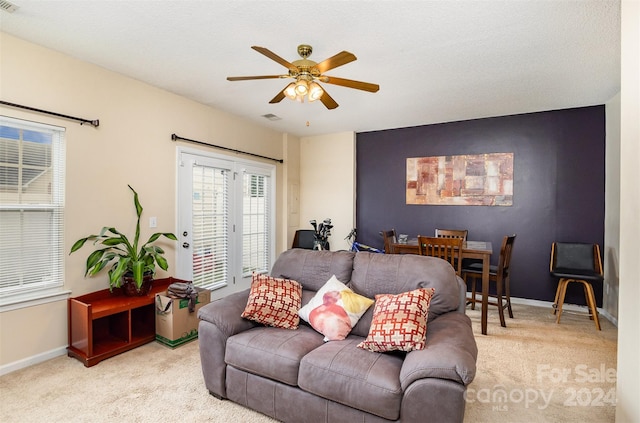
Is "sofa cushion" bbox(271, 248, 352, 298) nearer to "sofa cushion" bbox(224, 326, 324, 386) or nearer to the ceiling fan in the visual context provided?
"sofa cushion" bbox(224, 326, 324, 386)

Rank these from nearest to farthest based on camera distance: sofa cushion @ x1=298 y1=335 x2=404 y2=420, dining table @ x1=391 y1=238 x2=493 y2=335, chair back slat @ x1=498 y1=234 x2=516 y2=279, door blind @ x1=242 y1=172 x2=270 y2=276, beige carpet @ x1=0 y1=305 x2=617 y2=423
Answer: sofa cushion @ x1=298 y1=335 x2=404 y2=420 < beige carpet @ x1=0 y1=305 x2=617 y2=423 < dining table @ x1=391 y1=238 x2=493 y2=335 < chair back slat @ x1=498 y1=234 x2=516 y2=279 < door blind @ x1=242 y1=172 x2=270 y2=276

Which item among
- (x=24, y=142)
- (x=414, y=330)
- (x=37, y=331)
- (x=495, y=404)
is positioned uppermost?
(x=24, y=142)

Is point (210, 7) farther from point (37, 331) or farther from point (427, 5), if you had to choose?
point (37, 331)

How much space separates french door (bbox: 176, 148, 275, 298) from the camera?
4031 mm

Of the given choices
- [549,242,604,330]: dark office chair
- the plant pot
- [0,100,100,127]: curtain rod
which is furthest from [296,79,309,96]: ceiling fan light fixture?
[549,242,604,330]: dark office chair

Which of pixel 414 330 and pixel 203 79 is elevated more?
pixel 203 79

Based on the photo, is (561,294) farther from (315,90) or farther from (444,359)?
(315,90)

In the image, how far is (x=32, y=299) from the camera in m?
2.69

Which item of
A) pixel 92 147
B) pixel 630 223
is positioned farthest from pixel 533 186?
pixel 92 147

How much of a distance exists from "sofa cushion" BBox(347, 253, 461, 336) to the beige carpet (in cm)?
74

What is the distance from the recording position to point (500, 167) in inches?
182

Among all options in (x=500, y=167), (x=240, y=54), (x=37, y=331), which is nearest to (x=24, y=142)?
(x=37, y=331)

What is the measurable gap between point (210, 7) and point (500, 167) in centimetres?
415

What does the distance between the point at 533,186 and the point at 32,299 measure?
566 centimetres
